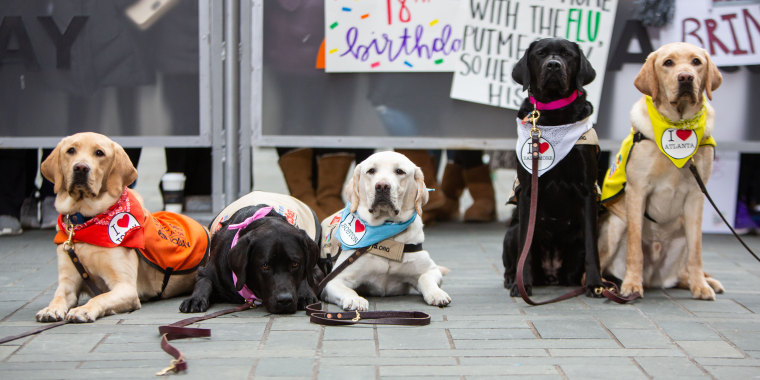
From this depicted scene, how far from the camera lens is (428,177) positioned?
24.3 feet

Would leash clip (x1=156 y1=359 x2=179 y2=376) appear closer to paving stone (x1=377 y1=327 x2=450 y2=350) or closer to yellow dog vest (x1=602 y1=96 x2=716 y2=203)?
paving stone (x1=377 y1=327 x2=450 y2=350)

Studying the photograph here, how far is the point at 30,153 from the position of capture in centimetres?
716

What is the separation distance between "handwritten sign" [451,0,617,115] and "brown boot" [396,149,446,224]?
0.92 metres

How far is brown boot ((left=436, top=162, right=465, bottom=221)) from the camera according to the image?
26.2 ft

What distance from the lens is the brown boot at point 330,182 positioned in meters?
7.22

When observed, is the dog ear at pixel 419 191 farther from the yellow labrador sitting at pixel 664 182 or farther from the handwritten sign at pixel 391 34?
the handwritten sign at pixel 391 34

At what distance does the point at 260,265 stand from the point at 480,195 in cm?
416

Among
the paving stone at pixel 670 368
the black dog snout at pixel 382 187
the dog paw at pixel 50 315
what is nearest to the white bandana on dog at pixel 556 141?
the black dog snout at pixel 382 187

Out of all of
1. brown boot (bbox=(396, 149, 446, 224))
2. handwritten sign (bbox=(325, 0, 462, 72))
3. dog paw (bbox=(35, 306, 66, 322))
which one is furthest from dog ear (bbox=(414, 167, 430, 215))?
brown boot (bbox=(396, 149, 446, 224))

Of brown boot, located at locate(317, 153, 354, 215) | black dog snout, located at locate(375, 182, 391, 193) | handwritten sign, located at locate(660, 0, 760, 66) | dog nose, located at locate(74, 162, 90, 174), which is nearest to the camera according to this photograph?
dog nose, located at locate(74, 162, 90, 174)

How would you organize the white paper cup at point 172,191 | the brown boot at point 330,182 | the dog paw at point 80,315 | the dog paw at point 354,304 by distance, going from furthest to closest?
the brown boot at point 330,182
the white paper cup at point 172,191
the dog paw at point 354,304
the dog paw at point 80,315

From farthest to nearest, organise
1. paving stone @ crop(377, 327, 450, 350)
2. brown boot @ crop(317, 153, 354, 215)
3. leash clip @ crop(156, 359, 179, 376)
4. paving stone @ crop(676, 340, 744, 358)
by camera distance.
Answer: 1. brown boot @ crop(317, 153, 354, 215)
2. paving stone @ crop(377, 327, 450, 350)
3. paving stone @ crop(676, 340, 744, 358)
4. leash clip @ crop(156, 359, 179, 376)

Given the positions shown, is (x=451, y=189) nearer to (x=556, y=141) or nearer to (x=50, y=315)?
(x=556, y=141)

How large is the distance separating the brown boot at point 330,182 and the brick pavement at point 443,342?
2505 millimetres
